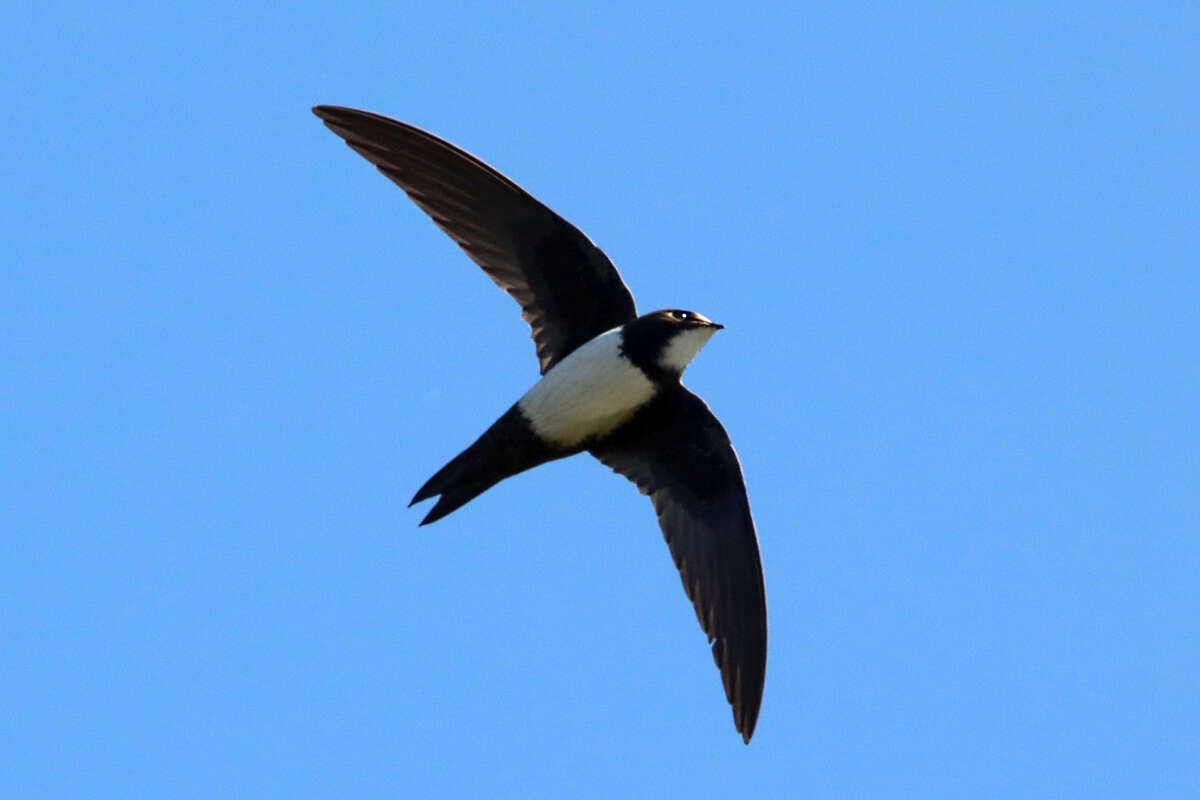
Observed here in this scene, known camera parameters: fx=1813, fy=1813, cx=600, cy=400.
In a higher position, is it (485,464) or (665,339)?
(665,339)

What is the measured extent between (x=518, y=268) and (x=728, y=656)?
6.50 ft

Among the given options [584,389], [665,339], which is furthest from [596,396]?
[665,339]

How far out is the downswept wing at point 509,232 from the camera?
800cm

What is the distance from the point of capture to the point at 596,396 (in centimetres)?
784

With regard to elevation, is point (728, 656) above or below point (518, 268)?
below

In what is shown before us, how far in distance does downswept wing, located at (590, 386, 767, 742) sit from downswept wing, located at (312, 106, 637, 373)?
0.50 metres

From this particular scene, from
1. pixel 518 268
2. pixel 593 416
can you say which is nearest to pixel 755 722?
pixel 593 416

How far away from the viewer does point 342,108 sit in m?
7.96

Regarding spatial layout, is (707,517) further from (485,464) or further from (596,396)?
(485,464)

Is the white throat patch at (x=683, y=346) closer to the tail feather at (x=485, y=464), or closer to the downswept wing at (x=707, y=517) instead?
the downswept wing at (x=707, y=517)

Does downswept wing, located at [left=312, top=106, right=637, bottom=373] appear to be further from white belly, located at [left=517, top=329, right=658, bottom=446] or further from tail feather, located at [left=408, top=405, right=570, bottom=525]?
tail feather, located at [left=408, top=405, right=570, bottom=525]

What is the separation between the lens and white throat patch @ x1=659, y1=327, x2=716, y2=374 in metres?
7.78

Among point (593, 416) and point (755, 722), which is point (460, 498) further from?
point (755, 722)

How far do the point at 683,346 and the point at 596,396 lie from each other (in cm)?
43
